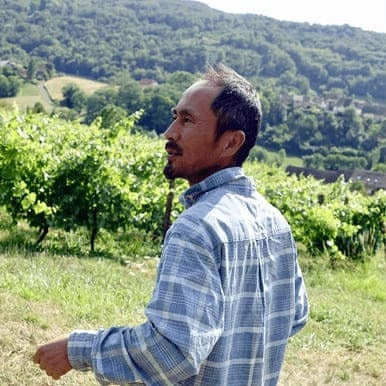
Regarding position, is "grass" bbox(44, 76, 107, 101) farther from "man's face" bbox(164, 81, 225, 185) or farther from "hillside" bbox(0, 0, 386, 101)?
"man's face" bbox(164, 81, 225, 185)

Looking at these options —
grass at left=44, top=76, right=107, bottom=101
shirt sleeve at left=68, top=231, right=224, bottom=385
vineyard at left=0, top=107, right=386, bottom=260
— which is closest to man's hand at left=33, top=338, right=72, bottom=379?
shirt sleeve at left=68, top=231, right=224, bottom=385

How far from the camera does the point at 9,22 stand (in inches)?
4284

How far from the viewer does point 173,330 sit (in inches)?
62.0

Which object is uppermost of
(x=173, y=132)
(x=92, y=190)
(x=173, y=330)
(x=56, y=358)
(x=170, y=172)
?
(x=173, y=132)

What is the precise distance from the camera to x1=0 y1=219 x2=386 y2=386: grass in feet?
13.5

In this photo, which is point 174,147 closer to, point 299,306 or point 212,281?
point 212,281

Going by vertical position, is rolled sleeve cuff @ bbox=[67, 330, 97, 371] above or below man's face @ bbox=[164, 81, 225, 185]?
below

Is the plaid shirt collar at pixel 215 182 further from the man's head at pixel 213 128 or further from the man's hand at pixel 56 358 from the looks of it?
the man's hand at pixel 56 358

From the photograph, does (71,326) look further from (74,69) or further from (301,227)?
(74,69)

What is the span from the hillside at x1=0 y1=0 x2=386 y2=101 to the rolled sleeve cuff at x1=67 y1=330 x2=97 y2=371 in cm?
8264

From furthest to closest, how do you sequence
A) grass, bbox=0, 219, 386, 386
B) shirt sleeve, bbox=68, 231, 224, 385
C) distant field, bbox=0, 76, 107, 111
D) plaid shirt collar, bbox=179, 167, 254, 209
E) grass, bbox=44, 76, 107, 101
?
1. grass, bbox=44, 76, 107, 101
2. distant field, bbox=0, 76, 107, 111
3. grass, bbox=0, 219, 386, 386
4. plaid shirt collar, bbox=179, 167, 254, 209
5. shirt sleeve, bbox=68, 231, 224, 385

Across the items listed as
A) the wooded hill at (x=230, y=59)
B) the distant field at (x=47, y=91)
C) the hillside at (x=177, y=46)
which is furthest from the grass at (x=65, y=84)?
the hillside at (x=177, y=46)

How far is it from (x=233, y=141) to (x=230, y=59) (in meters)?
99.6

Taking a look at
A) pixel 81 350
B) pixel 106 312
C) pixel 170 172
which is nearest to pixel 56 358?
pixel 81 350
